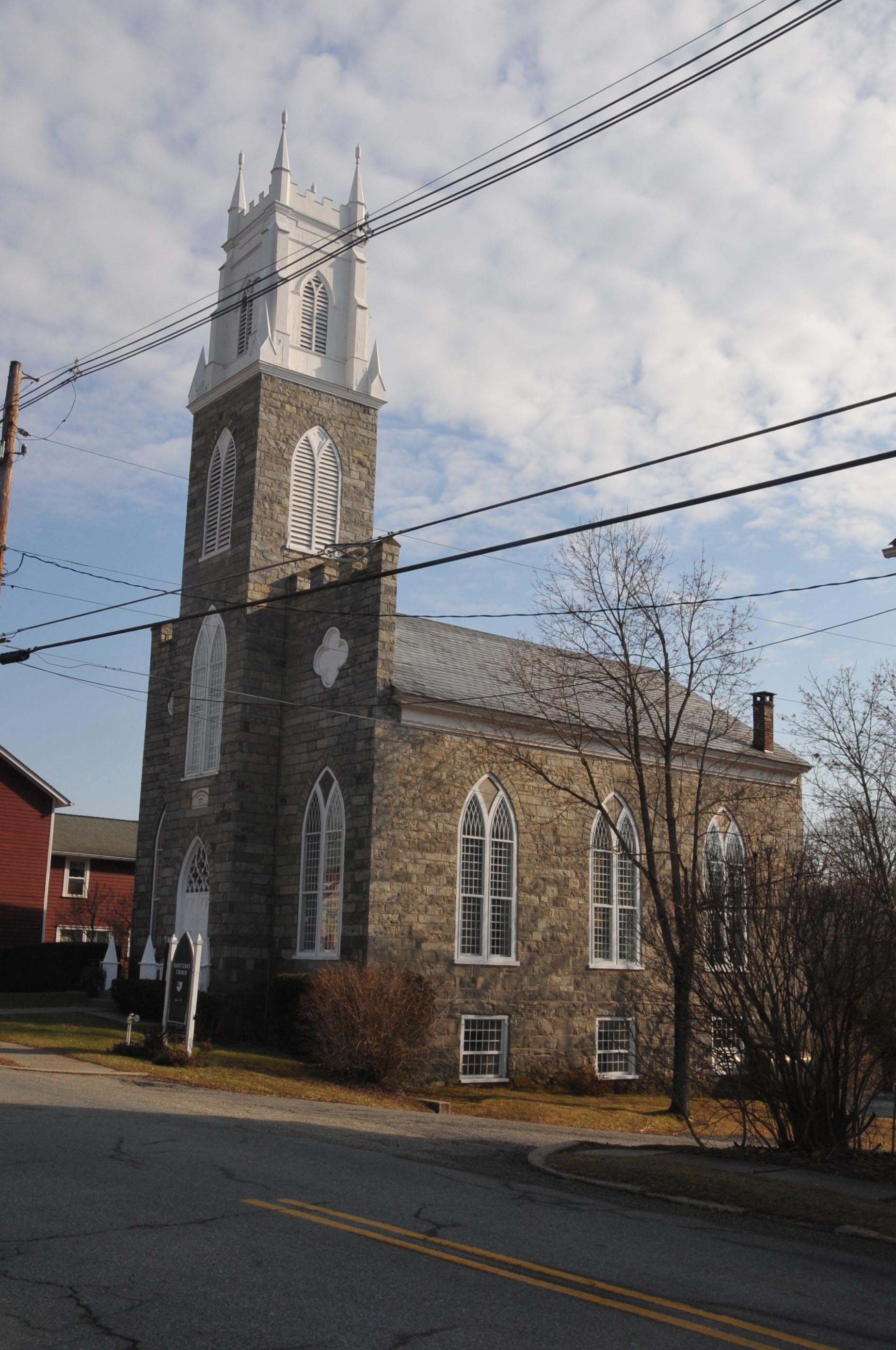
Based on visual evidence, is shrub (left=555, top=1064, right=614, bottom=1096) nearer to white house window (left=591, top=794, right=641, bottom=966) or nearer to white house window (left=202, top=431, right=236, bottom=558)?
white house window (left=591, top=794, right=641, bottom=966)

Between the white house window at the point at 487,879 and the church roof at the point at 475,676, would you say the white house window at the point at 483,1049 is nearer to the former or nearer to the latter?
the white house window at the point at 487,879

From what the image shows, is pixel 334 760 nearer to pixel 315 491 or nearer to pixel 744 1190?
pixel 315 491

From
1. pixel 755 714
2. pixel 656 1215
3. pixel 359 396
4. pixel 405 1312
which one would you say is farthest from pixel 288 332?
pixel 405 1312

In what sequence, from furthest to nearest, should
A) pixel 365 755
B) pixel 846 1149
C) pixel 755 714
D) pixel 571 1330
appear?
1. pixel 755 714
2. pixel 365 755
3. pixel 846 1149
4. pixel 571 1330

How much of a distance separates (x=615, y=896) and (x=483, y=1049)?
5.51 meters

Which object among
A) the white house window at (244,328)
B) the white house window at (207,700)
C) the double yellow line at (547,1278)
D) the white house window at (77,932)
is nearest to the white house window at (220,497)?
the white house window at (207,700)

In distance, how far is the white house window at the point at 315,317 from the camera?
31000mm

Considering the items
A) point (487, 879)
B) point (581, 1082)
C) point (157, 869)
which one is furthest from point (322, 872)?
point (581, 1082)

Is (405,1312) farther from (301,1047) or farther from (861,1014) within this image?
(301,1047)

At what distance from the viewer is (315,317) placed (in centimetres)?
3125

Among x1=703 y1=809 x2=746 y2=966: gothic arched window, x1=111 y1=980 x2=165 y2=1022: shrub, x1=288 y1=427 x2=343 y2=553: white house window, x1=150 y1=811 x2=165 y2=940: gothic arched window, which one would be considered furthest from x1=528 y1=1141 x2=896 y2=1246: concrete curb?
x1=288 y1=427 x2=343 y2=553: white house window

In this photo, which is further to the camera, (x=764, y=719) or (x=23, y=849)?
(x=23, y=849)

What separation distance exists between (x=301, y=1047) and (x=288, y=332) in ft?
57.4

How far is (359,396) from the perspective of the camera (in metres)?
31.1
